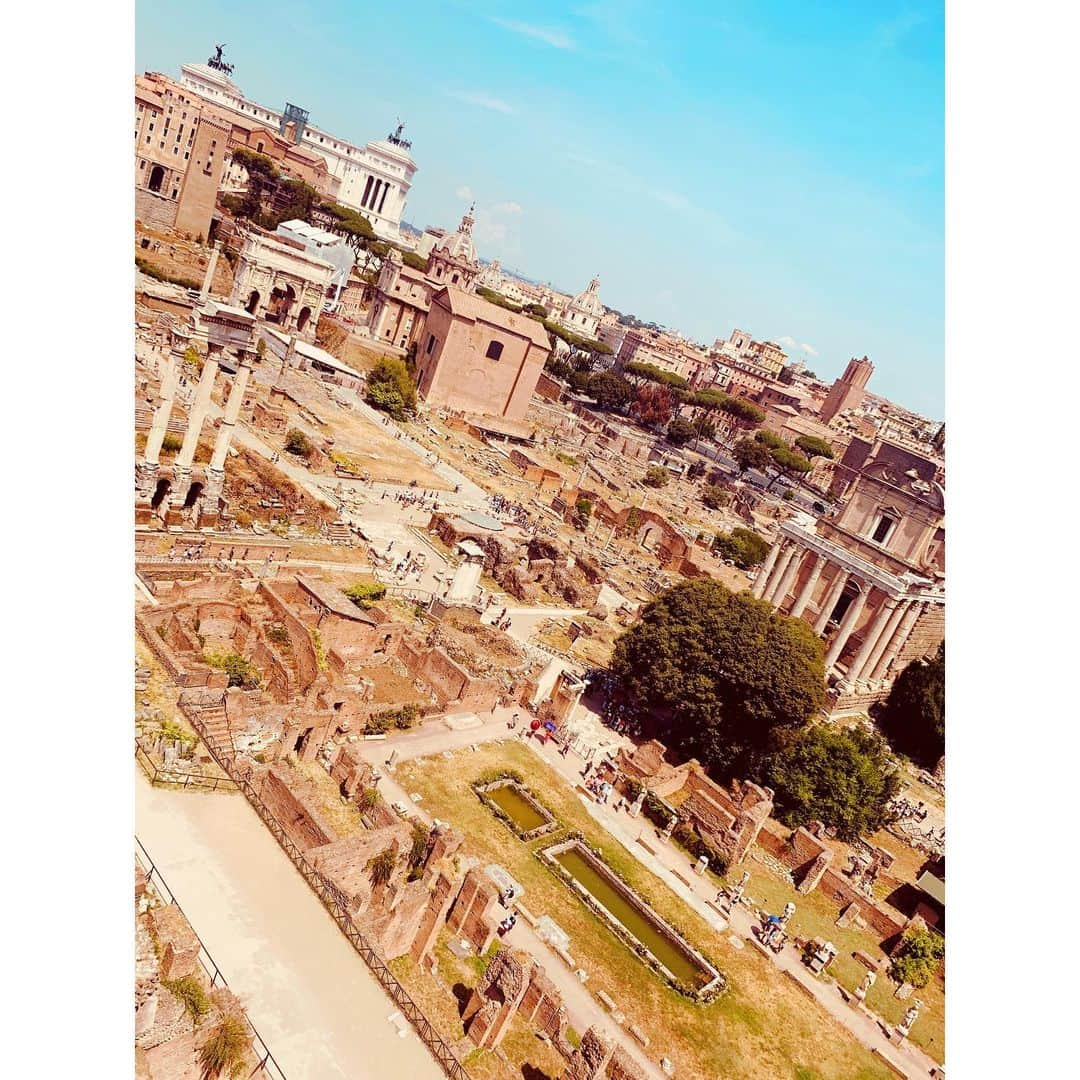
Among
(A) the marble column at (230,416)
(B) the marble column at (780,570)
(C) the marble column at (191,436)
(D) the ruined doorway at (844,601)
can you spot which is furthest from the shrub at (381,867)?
(D) the ruined doorway at (844,601)

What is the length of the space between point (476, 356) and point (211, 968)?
5917 centimetres

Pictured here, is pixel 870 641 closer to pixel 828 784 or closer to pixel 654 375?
pixel 828 784

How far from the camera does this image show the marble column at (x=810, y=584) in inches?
1563

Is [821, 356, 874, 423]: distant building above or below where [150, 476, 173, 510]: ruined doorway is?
above

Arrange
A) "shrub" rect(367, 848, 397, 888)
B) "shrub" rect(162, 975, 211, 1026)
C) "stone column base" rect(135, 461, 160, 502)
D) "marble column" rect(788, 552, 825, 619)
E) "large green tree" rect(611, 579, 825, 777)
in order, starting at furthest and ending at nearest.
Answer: "marble column" rect(788, 552, 825, 619)
"stone column base" rect(135, 461, 160, 502)
"large green tree" rect(611, 579, 825, 777)
"shrub" rect(367, 848, 397, 888)
"shrub" rect(162, 975, 211, 1026)

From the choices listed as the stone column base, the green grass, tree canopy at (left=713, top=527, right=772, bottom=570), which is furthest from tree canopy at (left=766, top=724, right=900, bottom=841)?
tree canopy at (left=713, top=527, right=772, bottom=570)

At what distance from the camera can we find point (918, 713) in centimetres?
3550

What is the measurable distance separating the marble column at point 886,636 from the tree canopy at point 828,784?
40.0 ft

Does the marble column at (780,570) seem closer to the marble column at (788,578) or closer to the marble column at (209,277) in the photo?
the marble column at (788,578)

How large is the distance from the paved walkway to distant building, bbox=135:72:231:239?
2676 inches

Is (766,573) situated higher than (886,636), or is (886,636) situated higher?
(886,636)

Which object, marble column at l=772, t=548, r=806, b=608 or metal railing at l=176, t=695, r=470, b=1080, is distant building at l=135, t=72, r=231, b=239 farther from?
metal railing at l=176, t=695, r=470, b=1080

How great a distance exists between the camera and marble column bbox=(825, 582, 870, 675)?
37750mm

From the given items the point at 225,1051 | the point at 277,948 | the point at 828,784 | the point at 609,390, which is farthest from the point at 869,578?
the point at 609,390
